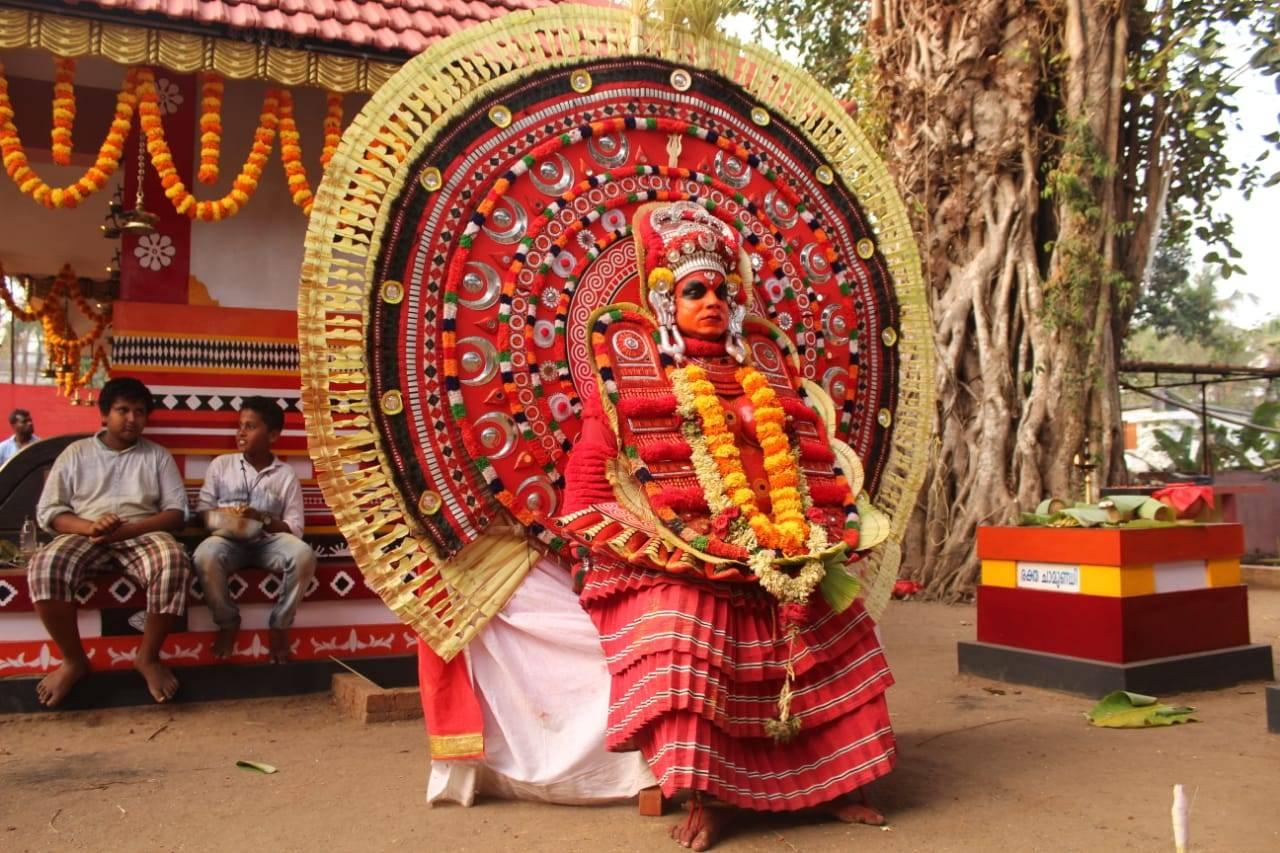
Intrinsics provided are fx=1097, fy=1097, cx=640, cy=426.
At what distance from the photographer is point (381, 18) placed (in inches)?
227

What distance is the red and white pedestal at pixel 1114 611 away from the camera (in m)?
5.42

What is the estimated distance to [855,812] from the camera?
11.5 ft

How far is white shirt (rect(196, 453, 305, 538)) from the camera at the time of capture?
18.4 feet

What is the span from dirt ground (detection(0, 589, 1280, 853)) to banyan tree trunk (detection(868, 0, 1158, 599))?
3.57m

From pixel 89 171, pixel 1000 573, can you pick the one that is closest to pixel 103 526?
pixel 89 171

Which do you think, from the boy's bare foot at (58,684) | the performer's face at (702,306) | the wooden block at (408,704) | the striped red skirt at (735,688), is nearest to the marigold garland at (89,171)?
the boy's bare foot at (58,684)

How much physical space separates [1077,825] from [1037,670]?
235cm

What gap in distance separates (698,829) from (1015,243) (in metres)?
7.03

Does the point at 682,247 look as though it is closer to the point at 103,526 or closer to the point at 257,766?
the point at 257,766

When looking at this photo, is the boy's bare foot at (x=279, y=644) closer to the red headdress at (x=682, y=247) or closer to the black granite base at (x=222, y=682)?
the black granite base at (x=222, y=682)

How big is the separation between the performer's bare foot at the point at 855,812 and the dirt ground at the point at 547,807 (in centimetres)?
5

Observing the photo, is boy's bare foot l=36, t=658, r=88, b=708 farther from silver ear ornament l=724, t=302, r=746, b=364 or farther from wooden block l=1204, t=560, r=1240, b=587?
wooden block l=1204, t=560, r=1240, b=587

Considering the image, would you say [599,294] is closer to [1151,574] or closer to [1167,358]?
[1151,574]

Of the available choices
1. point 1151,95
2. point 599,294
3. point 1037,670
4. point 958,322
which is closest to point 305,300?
point 599,294
